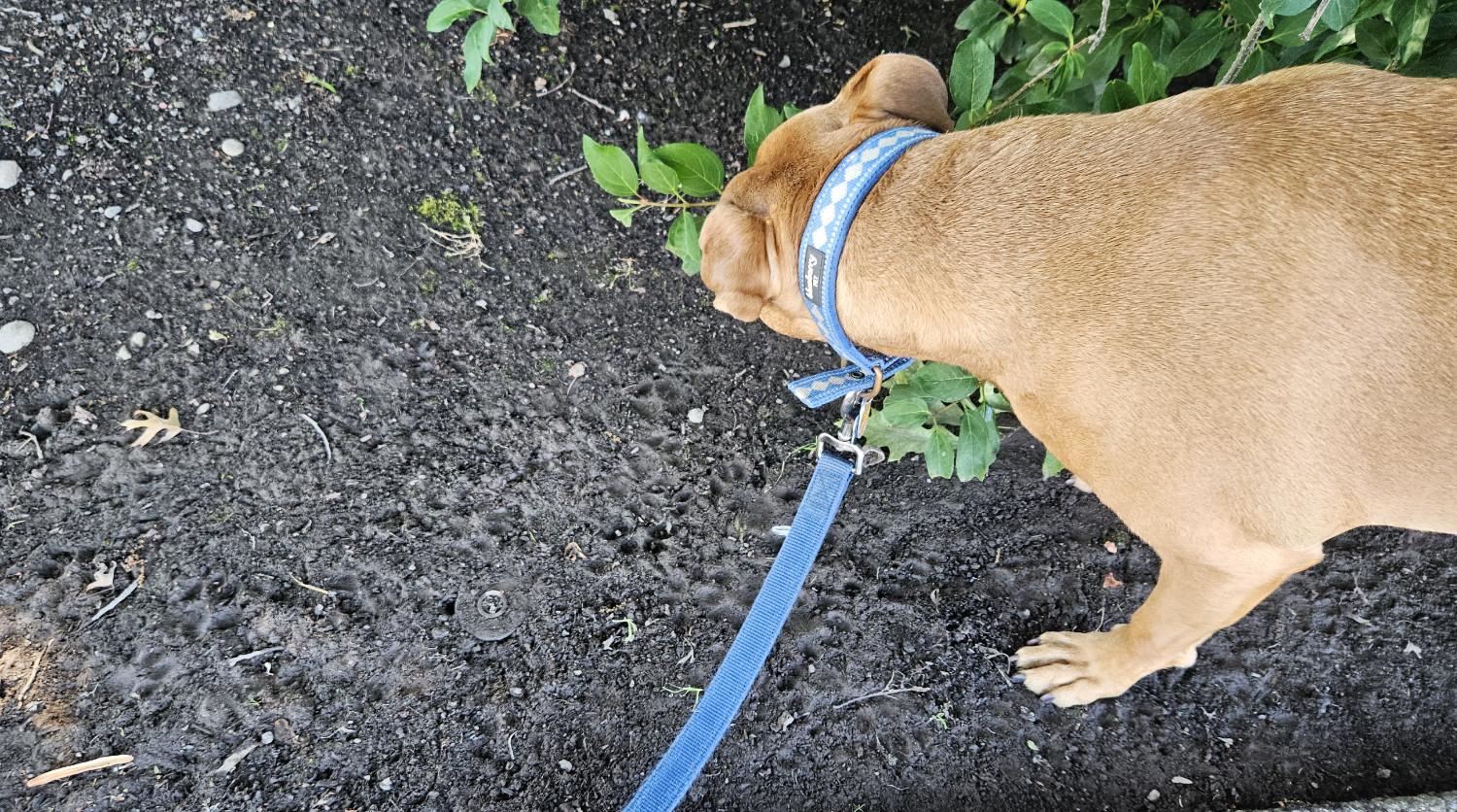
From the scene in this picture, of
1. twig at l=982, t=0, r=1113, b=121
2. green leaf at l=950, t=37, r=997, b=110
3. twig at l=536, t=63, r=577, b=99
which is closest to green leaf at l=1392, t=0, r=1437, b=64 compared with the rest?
twig at l=982, t=0, r=1113, b=121

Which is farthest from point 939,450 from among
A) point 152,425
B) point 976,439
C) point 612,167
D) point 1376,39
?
point 152,425

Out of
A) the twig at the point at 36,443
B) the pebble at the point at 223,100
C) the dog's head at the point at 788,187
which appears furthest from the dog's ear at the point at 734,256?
the twig at the point at 36,443

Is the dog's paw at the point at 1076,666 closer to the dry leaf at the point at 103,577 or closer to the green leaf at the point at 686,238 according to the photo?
the green leaf at the point at 686,238

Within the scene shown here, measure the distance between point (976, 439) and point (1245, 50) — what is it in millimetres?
1065

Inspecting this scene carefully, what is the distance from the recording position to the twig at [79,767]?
2.34 m

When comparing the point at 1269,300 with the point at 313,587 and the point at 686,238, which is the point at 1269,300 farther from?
the point at 313,587

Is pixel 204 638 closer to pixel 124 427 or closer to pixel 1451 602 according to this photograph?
pixel 124 427

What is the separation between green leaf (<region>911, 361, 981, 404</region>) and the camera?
207 centimetres

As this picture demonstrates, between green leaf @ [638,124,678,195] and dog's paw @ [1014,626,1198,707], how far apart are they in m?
1.90

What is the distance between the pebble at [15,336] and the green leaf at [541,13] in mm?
1910

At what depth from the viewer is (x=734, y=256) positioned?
194cm

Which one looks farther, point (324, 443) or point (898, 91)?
point (324, 443)

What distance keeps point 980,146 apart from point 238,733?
2.68 m

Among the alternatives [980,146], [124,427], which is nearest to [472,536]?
[124,427]
